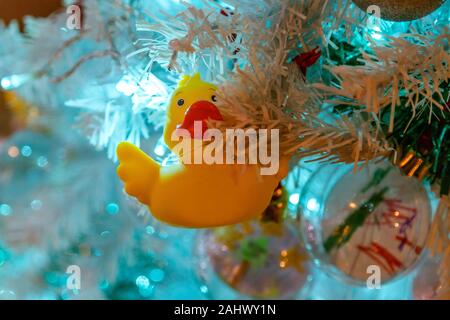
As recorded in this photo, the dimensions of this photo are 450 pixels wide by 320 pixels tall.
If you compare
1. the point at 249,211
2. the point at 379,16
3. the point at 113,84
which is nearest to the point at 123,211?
the point at 113,84

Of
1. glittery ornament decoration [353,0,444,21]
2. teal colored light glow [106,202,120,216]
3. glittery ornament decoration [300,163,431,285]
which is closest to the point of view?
glittery ornament decoration [353,0,444,21]

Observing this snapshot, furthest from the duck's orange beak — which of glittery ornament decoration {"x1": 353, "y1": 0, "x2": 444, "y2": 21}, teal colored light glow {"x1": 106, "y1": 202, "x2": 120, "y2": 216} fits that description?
teal colored light glow {"x1": 106, "y1": 202, "x2": 120, "y2": 216}

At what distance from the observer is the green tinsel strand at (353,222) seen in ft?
1.63

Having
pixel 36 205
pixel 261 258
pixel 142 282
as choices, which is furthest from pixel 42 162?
pixel 261 258

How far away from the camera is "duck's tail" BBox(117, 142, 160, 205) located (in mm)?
428

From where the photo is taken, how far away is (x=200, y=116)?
15.7 inches

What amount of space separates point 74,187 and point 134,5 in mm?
237

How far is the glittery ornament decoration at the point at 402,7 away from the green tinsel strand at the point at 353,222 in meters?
0.17

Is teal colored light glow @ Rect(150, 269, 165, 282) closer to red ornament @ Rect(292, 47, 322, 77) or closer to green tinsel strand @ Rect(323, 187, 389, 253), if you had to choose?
green tinsel strand @ Rect(323, 187, 389, 253)

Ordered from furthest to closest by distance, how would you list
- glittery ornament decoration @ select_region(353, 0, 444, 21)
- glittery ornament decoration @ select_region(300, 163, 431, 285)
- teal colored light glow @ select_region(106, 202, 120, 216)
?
1. teal colored light glow @ select_region(106, 202, 120, 216)
2. glittery ornament decoration @ select_region(300, 163, 431, 285)
3. glittery ornament decoration @ select_region(353, 0, 444, 21)

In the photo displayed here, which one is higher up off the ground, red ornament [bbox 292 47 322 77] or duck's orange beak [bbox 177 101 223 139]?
red ornament [bbox 292 47 322 77]

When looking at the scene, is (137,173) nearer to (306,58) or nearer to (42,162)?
(306,58)

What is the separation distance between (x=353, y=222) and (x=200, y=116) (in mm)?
202

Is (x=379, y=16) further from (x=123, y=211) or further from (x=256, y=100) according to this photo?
(x=123, y=211)
